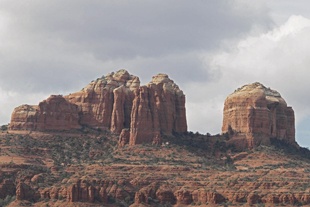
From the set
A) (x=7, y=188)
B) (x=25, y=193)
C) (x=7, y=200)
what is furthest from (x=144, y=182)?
(x=7, y=200)

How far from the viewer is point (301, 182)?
599ft

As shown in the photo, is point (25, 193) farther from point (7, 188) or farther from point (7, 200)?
point (7, 188)

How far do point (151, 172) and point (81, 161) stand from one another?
15472mm

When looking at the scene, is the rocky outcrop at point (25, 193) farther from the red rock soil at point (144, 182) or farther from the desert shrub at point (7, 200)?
the desert shrub at point (7, 200)

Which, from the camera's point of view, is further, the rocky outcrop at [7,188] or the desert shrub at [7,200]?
the rocky outcrop at [7,188]

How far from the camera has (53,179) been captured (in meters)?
184

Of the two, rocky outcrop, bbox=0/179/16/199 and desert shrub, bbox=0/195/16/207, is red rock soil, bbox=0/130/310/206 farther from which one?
desert shrub, bbox=0/195/16/207

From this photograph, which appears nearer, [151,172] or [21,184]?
[21,184]

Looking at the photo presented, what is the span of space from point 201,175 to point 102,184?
17055mm

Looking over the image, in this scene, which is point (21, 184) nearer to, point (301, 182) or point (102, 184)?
point (102, 184)

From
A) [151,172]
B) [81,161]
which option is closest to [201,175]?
[151,172]

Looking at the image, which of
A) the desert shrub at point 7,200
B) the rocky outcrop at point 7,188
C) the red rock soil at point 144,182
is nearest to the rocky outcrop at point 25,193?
the red rock soil at point 144,182

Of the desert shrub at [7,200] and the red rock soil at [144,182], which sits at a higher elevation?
the red rock soil at [144,182]

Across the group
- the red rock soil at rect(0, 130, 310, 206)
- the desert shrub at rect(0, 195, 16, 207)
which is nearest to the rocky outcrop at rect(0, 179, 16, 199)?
the red rock soil at rect(0, 130, 310, 206)
